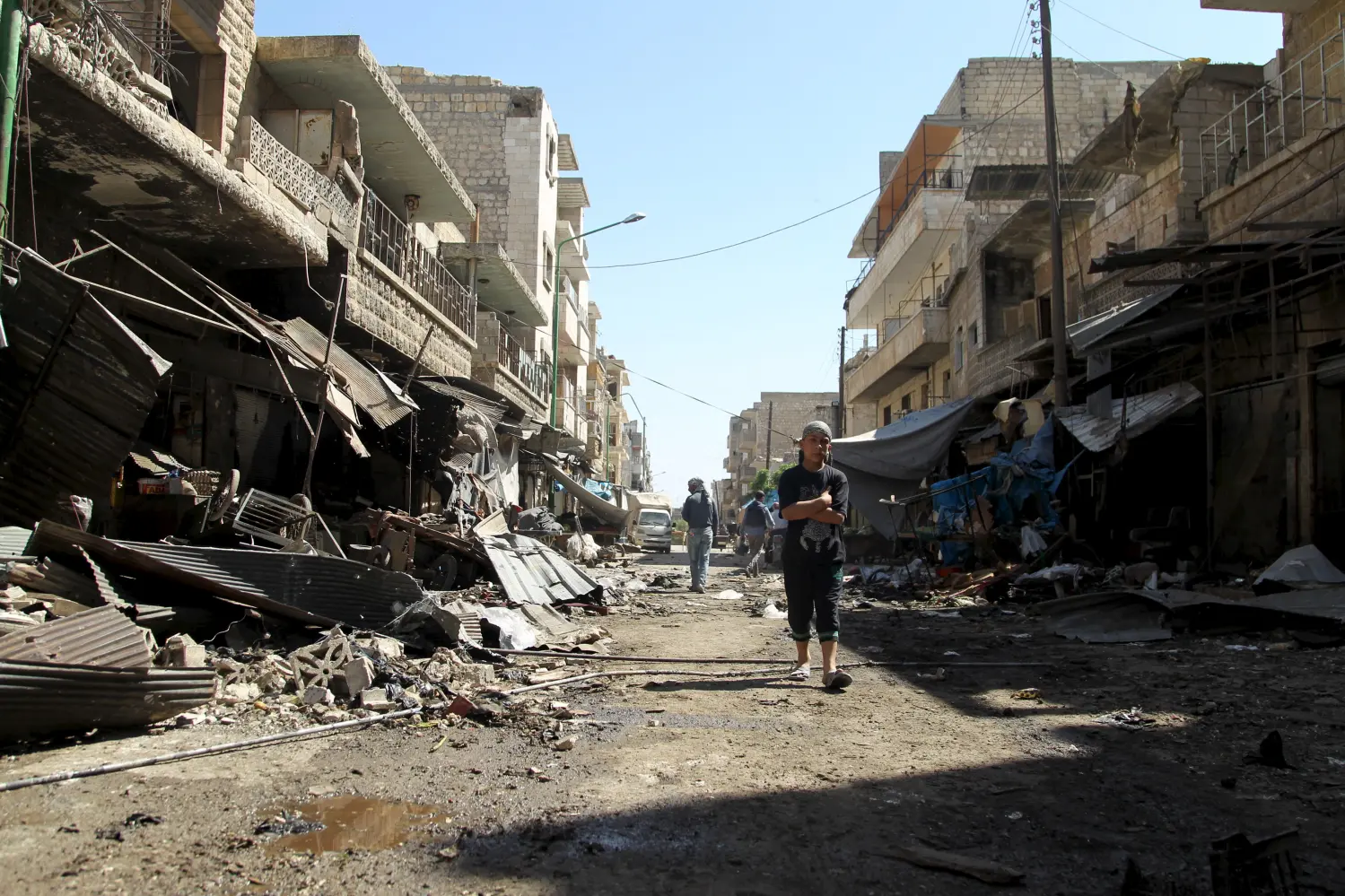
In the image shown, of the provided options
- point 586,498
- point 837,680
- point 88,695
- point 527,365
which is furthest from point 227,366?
point 527,365

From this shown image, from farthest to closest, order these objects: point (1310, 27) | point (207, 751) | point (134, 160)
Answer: point (1310, 27), point (134, 160), point (207, 751)

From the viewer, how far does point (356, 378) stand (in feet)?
31.6

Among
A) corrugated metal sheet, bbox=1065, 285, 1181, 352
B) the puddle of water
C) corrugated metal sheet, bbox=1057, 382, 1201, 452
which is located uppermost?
corrugated metal sheet, bbox=1065, 285, 1181, 352

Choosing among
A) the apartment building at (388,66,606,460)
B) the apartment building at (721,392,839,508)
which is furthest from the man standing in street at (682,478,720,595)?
the apartment building at (721,392,839,508)

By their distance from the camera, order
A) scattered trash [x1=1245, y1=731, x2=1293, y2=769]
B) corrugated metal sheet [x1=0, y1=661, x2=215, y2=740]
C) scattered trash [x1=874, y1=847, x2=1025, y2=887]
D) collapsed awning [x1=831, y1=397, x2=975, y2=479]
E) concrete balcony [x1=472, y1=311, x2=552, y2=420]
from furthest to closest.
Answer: concrete balcony [x1=472, y1=311, x2=552, y2=420] → collapsed awning [x1=831, y1=397, x2=975, y2=479] → scattered trash [x1=1245, y1=731, x2=1293, y2=769] → corrugated metal sheet [x1=0, y1=661, x2=215, y2=740] → scattered trash [x1=874, y1=847, x2=1025, y2=887]

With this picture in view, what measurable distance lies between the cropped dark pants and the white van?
25916 millimetres

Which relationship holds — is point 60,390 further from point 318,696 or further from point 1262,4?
point 1262,4

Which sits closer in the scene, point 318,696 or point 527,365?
point 318,696

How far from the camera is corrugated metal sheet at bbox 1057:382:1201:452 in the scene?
34.4ft

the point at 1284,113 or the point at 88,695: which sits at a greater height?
the point at 1284,113

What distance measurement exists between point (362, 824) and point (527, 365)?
2339cm

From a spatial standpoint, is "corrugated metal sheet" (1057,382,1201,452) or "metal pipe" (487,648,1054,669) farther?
"corrugated metal sheet" (1057,382,1201,452)

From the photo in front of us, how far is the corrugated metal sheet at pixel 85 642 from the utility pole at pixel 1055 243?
12.2m

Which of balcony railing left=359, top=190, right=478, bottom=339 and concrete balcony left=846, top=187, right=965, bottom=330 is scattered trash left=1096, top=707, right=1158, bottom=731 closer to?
balcony railing left=359, top=190, right=478, bottom=339
